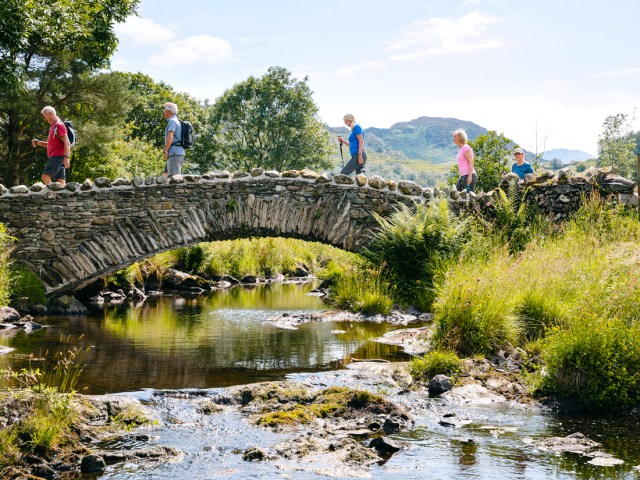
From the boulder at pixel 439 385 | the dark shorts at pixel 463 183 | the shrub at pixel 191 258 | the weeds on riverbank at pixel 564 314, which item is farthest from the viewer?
the shrub at pixel 191 258

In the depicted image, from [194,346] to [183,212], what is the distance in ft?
14.3

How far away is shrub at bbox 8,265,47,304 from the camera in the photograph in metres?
15.4

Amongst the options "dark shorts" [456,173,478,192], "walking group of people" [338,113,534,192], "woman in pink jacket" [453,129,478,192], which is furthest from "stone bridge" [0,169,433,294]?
"dark shorts" [456,173,478,192]

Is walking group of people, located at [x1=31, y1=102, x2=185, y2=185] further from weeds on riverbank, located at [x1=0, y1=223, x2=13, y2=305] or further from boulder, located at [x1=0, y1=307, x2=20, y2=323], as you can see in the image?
boulder, located at [x1=0, y1=307, x2=20, y2=323]

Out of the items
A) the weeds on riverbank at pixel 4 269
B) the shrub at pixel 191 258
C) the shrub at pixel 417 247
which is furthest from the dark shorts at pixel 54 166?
the shrub at pixel 191 258

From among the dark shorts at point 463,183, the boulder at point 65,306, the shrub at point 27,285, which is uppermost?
the dark shorts at point 463,183

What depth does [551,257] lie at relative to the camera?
12750 millimetres

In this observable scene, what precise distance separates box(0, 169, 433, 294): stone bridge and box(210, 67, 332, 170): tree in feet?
131

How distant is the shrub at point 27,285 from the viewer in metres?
15.4

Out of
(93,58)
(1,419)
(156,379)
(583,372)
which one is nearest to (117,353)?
(156,379)

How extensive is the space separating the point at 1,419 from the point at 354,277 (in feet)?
33.0

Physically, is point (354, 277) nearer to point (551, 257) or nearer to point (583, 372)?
point (551, 257)

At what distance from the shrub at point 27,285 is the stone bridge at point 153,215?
0.15 m

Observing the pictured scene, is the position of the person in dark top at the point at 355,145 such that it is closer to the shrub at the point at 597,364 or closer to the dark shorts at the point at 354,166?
the dark shorts at the point at 354,166
